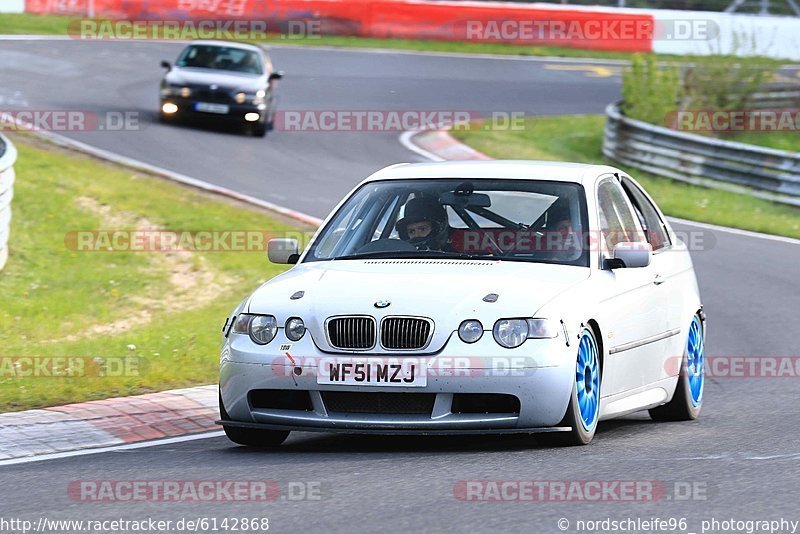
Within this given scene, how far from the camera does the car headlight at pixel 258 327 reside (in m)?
7.60

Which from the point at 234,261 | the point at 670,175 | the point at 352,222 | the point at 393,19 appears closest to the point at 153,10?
the point at 393,19

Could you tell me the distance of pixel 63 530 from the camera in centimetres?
571

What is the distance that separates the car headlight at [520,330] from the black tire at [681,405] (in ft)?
7.01

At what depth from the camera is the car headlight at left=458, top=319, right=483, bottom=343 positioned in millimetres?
7285

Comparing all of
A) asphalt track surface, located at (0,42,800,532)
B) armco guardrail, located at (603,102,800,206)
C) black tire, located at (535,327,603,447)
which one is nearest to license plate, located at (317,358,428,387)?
asphalt track surface, located at (0,42,800,532)

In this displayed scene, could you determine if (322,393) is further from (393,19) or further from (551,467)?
(393,19)

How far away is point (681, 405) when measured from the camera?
9.30 meters

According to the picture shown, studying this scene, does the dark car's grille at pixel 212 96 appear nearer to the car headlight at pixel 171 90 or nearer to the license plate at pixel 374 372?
the car headlight at pixel 171 90

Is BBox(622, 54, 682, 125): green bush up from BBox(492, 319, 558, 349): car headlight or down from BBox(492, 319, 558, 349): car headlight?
down

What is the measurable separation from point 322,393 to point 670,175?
1658 cm

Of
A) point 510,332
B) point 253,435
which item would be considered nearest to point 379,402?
point 510,332

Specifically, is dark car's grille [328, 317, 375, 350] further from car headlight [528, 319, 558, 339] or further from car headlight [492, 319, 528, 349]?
car headlight [528, 319, 558, 339]

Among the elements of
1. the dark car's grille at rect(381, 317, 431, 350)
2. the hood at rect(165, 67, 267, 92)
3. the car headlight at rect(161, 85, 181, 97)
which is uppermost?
the dark car's grille at rect(381, 317, 431, 350)

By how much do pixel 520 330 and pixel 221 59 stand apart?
1922 centimetres
